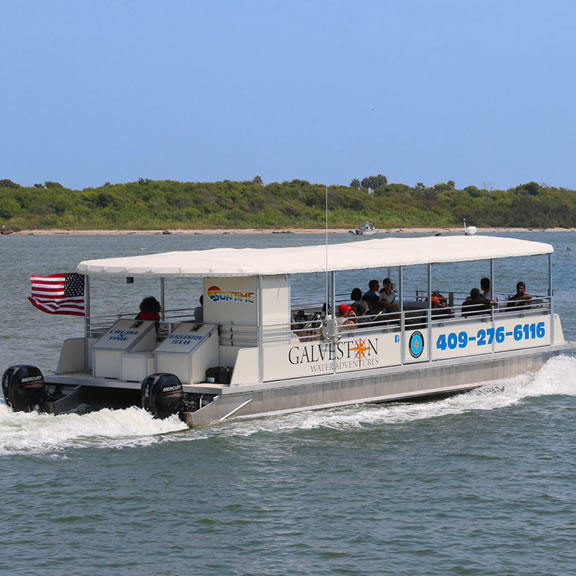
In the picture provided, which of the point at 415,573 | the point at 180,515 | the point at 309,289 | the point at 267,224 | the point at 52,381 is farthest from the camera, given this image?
the point at 267,224

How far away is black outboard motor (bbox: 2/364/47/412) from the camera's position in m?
15.5

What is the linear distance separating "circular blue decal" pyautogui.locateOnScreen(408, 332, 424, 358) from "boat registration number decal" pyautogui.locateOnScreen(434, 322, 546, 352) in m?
0.36

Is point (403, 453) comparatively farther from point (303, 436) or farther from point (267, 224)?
point (267, 224)

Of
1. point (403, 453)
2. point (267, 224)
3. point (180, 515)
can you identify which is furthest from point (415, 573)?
point (267, 224)

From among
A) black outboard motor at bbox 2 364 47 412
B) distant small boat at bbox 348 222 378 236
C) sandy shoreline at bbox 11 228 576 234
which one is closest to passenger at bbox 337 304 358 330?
black outboard motor at bbox 2 364 47 412

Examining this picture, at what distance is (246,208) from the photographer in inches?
4783

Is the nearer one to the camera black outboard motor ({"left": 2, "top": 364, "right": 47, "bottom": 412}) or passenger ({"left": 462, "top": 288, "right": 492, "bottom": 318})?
black outboard motor ({"left": 2, "top": 364, "right": 47, "bottom": 412})

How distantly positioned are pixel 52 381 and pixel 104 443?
1.97m

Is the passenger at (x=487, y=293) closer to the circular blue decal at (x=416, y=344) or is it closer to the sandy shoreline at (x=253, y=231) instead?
the circular blue decal at (x=416, y=344)

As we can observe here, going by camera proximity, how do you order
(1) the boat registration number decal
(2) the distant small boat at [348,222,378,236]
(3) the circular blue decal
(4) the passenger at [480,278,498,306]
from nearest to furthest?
(3) the circular blue decal
(1) the boat registration number decal
(4) the passenger at [480,278,498,306]
(2) the distant small boat at [348,222,378,236]

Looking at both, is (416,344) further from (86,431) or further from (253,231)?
(253,231)

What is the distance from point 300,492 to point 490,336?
5906mm

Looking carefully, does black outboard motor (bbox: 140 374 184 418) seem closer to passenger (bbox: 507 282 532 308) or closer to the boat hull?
the boat hull

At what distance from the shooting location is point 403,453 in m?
14.7
